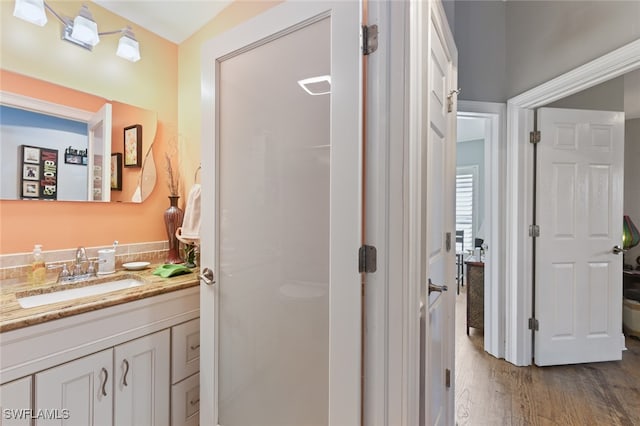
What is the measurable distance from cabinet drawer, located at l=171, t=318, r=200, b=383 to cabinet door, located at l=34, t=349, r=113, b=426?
11.1 inches

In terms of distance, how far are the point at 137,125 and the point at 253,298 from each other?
146 centimetres

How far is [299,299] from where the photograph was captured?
3.76ft

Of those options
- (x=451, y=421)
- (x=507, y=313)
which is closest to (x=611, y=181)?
(x=507, y=313)

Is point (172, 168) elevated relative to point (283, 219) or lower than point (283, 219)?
elevated

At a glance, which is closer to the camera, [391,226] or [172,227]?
[391,226]

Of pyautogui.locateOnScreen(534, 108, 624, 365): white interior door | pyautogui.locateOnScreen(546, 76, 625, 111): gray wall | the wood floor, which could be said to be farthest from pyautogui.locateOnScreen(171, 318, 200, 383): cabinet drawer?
pyautogui.locateOnScreen(546, 76, 625, 111): gray wall

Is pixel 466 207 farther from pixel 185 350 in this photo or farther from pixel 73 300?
pixel 73 300

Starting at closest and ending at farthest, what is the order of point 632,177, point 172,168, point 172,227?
point 172,227 → point 172,168 → point 632,177

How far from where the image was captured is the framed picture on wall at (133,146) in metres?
1.91

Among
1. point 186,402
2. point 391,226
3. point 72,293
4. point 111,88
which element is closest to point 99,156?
point 111,88

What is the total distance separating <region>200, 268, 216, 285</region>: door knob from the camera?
142cm

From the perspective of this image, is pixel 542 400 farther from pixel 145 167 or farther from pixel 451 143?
pixel 145 167

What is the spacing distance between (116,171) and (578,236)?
3.44 meters

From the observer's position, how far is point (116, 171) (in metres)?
1.86
